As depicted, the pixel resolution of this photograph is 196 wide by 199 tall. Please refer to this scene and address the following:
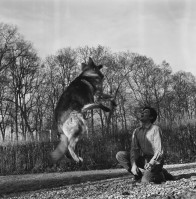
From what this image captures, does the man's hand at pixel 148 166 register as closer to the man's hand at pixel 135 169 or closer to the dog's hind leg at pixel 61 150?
the man's hand at pixel 135 169

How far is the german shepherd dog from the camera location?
209 cm

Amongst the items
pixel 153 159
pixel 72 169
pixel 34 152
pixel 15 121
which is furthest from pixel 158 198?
pixel 15 121

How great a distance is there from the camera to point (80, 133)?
2107mm

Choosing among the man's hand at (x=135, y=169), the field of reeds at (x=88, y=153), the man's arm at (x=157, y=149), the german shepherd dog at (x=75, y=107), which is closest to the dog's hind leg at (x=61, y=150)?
the german shepherd dog at (x=75, y=107)

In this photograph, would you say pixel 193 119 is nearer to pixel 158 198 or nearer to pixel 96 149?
pixel 96 149

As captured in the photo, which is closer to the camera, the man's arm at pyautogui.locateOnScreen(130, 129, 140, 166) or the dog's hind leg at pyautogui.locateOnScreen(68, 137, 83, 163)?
the dog's hind leg at pyautogui.locateOnScreen(68, 137, 83, 163)

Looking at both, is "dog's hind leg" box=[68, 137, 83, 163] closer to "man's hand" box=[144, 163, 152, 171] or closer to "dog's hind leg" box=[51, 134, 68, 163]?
"dog's hind leg" box=[51, 134, 68, 163]

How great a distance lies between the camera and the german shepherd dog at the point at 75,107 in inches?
82.2

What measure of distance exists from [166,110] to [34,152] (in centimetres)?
3090

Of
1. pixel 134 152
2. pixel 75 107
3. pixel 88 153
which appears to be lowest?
pixel 88 153

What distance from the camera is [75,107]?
2125mm

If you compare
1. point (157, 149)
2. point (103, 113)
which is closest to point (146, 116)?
Answer: point (157, 149)

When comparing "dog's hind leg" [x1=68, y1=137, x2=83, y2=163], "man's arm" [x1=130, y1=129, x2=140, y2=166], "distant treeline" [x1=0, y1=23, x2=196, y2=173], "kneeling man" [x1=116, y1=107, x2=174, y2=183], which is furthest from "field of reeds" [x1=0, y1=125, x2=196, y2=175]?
"dog's hind leg" [x1=68, y1=137, x2=83, y2=163]

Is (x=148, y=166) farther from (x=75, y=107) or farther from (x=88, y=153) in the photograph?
(x=88, y=153)
